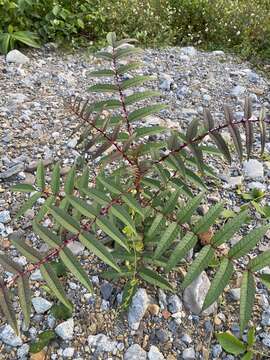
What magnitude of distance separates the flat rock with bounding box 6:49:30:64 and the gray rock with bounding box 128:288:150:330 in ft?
8.83

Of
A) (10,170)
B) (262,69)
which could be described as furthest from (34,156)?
(262,69)

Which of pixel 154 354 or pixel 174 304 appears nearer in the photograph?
pixel 154 354

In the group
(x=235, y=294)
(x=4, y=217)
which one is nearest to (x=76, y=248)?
(x=4, y=217)

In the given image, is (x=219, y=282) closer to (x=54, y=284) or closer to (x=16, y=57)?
(x=54, y=284)

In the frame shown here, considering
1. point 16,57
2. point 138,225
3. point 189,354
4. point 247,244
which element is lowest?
point 189,354

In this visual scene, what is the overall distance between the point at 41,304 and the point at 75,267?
76cm

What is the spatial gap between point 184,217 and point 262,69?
309 cm

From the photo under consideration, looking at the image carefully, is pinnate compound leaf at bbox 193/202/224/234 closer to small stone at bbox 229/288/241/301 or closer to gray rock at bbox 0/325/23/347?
small stone at bbox 229/288/241/301

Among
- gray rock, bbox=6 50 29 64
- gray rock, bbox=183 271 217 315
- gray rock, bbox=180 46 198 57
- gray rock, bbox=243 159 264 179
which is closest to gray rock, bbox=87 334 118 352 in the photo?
gray rock, bbox=183 271 217 315

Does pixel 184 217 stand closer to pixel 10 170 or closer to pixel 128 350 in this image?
pixel 128 350

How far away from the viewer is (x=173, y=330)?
236cm

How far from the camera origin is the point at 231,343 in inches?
89.9

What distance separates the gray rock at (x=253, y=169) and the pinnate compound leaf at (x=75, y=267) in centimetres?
177

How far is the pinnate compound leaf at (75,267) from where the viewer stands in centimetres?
170
